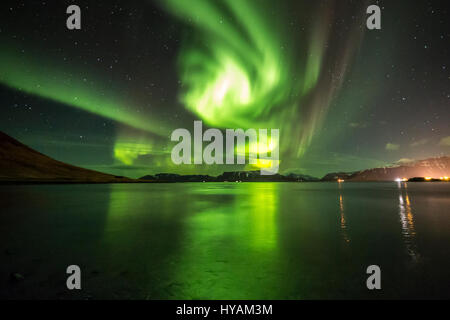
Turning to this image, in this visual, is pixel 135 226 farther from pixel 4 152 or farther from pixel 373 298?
pixel 4 152

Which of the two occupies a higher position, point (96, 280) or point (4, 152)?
point (4, 152)

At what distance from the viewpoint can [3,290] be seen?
6949 mm

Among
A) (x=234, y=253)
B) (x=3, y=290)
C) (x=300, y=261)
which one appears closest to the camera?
(x=3, y=290)

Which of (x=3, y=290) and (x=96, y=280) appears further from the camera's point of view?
(x=96, y=280)

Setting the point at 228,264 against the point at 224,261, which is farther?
the point at 224,261

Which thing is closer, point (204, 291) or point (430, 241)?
point (204, 291)

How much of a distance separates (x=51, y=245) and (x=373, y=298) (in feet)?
45.0

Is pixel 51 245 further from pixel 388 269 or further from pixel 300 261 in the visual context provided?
Result: pixel 388 269
